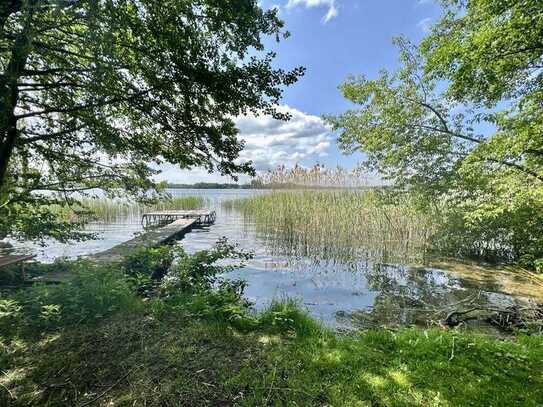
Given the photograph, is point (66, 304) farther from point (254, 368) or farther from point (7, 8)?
point (7, 8)

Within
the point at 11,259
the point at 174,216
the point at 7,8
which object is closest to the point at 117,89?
the point at 7,8

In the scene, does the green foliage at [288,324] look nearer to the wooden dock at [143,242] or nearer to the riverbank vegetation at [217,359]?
the riverbank vegetation at [217,359]

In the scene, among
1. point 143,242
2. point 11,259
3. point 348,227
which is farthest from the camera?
point 348,227

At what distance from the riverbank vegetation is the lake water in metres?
1.55

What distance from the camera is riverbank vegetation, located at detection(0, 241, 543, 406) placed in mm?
1924

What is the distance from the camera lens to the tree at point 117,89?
2.38 m

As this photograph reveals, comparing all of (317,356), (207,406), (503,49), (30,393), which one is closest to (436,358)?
(317,356)

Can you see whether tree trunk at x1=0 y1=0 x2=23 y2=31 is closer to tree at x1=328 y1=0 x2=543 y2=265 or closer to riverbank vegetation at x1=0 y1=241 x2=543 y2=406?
riverbank vegetation at x1=0 y1=241 x2=543 y2=406

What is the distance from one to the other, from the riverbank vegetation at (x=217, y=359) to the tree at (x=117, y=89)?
5.74ft

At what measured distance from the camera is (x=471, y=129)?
271 inches

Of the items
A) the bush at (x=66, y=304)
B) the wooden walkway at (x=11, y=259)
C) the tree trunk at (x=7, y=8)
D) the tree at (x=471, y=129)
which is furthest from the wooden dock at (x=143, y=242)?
the tree at (x=471, y=129)

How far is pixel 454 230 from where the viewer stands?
8.49 m

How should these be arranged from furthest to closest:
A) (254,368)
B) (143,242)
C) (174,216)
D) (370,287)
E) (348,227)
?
(174,216), (348,227), (143,242), (370,287), (254,368)

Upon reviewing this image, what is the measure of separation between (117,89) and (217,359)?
2842mm
